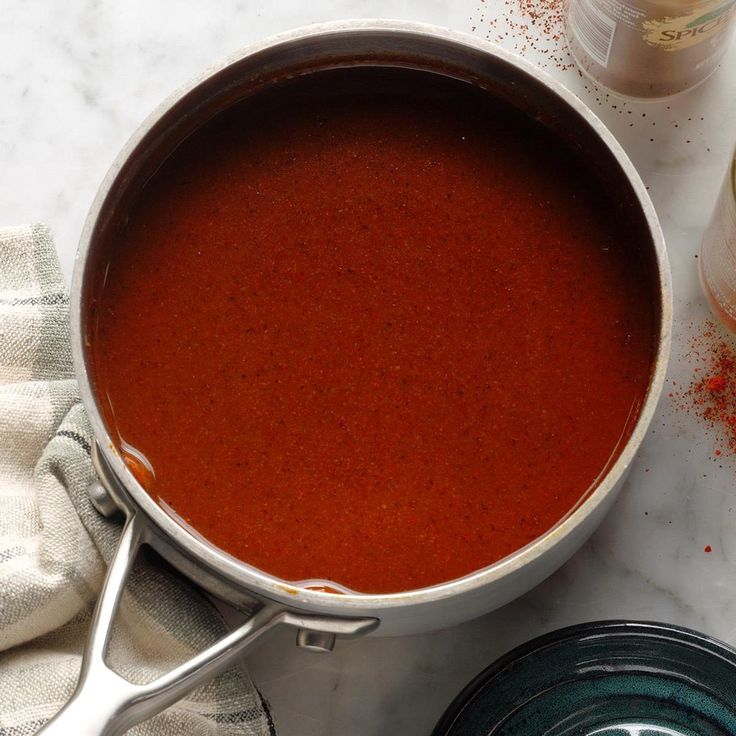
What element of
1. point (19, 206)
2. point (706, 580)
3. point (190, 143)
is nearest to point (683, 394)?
point (706, 580)

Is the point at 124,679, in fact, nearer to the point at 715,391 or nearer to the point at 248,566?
the point at 248,566

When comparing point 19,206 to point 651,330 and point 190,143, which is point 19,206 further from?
point 651,330

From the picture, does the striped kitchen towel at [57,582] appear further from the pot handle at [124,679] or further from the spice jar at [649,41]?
the spice jar at [649,41]

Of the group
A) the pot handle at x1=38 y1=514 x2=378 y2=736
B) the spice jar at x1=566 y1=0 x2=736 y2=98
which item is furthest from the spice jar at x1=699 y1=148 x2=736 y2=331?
the pot handle at x1=38 y1=514 x2=378 y2=736

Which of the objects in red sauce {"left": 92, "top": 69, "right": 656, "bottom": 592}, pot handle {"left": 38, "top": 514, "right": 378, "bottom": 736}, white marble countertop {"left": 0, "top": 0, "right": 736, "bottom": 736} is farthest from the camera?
white marble countertop {"left": 0, "top": 0, "right": 736, "bottom": 736}

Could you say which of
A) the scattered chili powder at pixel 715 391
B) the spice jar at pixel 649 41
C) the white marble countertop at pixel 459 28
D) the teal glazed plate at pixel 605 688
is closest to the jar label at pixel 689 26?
the spice jar at pixel 649 41

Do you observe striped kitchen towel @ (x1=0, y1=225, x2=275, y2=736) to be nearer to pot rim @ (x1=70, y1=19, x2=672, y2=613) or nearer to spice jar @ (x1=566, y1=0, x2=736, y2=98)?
pot rim @ (x1=70, y1=19, x2=672, y2=613)
